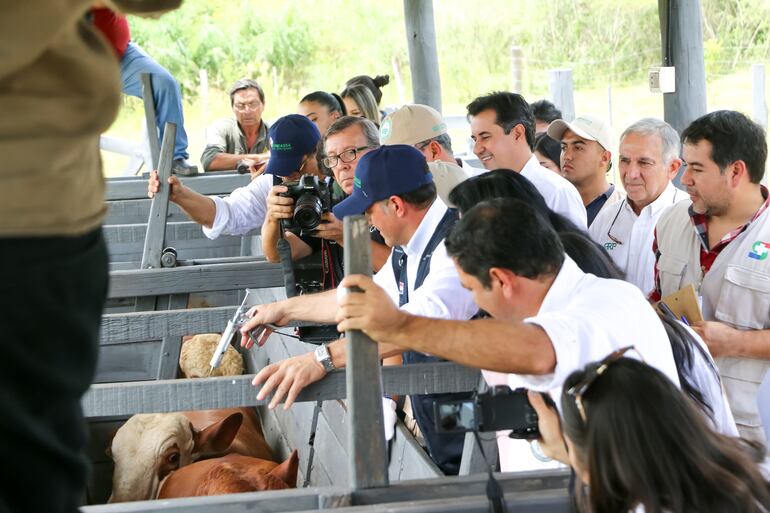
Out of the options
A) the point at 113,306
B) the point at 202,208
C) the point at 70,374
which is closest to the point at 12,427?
the point at 70,374

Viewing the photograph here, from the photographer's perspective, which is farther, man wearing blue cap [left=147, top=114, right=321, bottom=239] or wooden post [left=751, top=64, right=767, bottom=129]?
wooden post [left=751, top=64, right=767, bottom=129]

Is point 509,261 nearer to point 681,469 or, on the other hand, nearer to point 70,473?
point 681,469

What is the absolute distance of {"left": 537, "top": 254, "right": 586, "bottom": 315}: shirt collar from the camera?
220 cm

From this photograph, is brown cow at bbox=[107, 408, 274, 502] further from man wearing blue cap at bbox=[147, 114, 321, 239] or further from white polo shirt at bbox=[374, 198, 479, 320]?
white polo shirt at bbox=[374, 198, 479, 320]

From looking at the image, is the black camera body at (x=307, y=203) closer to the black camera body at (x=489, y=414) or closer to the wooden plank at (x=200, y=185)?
the black camera body at (x=489, y=414)

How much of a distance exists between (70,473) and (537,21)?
75.0 feet

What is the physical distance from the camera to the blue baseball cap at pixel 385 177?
10.3 ft

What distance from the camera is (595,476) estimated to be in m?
1.65

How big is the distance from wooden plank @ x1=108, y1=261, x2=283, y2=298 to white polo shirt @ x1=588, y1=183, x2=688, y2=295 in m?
1.63

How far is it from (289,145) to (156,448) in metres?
1.48

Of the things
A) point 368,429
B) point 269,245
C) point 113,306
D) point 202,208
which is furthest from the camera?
point 113,306

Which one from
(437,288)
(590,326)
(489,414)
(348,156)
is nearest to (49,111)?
(489,414)

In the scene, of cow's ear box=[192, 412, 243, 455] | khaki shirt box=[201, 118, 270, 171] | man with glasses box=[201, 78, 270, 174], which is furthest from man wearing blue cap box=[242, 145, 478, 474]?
khaki shirt box=[201, 118, 270, 171]

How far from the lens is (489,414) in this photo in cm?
196
